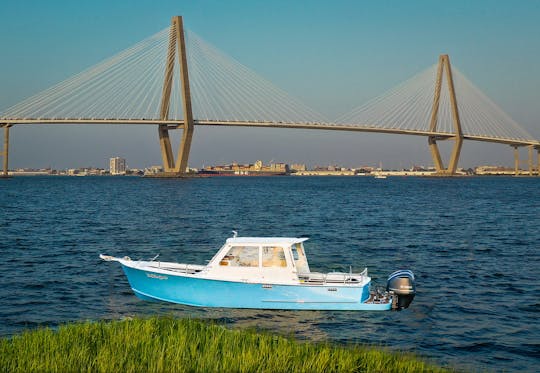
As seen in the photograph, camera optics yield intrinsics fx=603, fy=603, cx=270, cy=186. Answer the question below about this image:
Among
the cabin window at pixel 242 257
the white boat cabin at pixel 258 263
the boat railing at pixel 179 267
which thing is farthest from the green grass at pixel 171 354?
the boat railing at pixel 179 267

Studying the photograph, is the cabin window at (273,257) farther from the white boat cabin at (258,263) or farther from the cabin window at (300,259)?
the cabin window at (300,259)

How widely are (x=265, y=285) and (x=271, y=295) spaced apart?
289mm

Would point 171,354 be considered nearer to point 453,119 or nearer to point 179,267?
point 179,267

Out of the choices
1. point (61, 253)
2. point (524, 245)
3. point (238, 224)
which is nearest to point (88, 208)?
point (238, 224)

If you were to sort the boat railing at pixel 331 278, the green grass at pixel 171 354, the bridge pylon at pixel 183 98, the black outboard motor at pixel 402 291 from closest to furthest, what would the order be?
the green grass at pixel 171 354 < the black outboard motor at pixel 402 291 < the boat railing at pixel 331 278 < the bridge pylon at pixel 183 98

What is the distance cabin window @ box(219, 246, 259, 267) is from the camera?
47.2 ft

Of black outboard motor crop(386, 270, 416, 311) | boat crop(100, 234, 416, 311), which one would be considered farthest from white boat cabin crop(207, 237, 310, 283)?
black outboard motor crop(386, 270, 416, 311)

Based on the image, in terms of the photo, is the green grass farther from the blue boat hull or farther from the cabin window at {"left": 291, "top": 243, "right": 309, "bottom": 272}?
the cabin window at {"left": 291, "top": 243, "right": 309, "bottom": 272}

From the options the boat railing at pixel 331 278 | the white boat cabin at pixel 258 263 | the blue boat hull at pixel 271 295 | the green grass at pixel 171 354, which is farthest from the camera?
the boat railing at pixel 331 278

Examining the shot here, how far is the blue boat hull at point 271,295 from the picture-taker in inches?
555

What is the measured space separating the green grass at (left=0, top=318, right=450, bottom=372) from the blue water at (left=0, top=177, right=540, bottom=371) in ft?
10.7

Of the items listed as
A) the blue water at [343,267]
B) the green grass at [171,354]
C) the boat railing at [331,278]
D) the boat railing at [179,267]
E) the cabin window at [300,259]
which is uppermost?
the cabin window at [300,259]

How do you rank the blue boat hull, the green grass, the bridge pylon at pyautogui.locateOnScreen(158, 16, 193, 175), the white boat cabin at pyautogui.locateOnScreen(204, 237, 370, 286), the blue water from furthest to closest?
the bridge pylon at pyautogui.locateOnScreen(158, 16, 193, 175), the white boat cabin at pyautogui.locateOnScreen(204, 237, 370, 286), the blue boat hull, the blue water, the green grass

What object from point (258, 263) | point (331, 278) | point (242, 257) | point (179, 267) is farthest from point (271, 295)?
point (179, 267)
